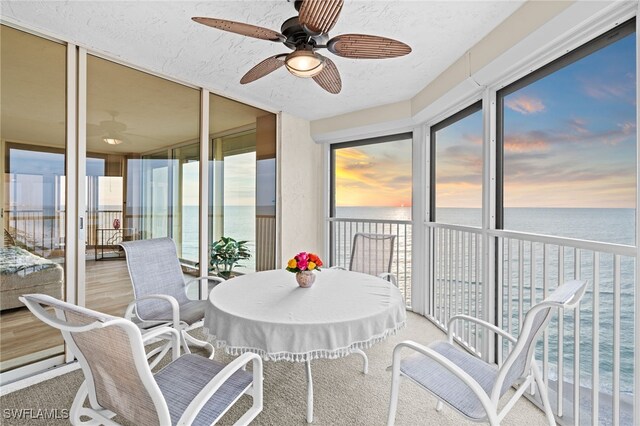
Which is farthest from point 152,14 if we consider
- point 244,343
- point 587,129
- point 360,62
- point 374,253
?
point 587,129

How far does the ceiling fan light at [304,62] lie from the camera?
181 cm

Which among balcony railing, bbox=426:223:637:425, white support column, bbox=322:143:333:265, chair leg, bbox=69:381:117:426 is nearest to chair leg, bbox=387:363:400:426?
balcony railing, bbox=426:223:637:425

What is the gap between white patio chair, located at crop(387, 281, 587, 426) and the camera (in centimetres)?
128

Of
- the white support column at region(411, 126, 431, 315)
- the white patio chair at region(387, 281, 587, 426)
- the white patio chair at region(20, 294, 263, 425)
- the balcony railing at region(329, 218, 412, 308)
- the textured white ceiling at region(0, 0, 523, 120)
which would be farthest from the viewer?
the balcony railing at region(329, 218, 412, 308)

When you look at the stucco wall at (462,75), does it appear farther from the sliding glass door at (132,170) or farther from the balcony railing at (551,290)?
the sliding glass door at (132,170)

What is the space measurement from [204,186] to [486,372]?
3.03 meters

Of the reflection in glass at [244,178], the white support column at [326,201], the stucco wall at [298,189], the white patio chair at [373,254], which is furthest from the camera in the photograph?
the white support column at [326,201]

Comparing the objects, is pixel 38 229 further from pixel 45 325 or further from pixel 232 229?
pixel 232 229

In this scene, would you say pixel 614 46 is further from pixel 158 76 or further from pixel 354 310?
pixel 158 76

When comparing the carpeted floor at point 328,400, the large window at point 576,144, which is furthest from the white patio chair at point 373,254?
the large window at point 576,144

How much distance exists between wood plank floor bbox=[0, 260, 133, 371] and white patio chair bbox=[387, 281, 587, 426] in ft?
8.22

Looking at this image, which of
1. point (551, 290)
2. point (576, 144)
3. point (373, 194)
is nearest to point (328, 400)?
point (551, 290)

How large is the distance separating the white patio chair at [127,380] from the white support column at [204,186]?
81.5 inches

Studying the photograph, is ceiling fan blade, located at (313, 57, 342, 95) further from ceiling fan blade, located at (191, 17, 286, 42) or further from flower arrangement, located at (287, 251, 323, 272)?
flower arrangement, located at (287, 251, 323, 272)
